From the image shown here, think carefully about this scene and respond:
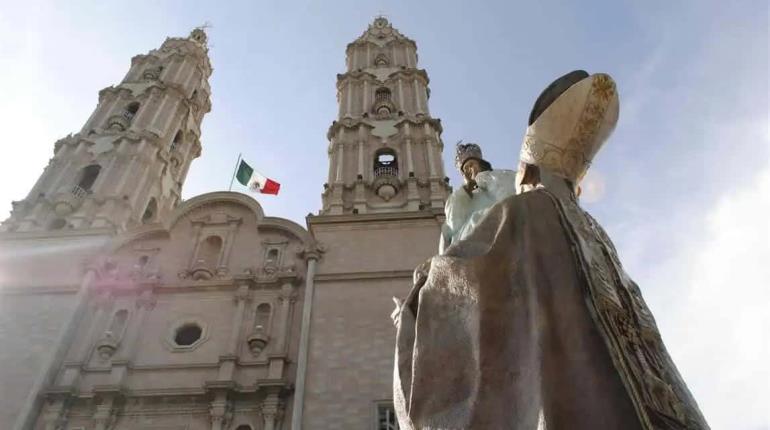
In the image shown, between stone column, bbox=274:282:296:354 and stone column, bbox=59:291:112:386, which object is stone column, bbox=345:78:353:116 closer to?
stone column, bbox=274:282:296:354

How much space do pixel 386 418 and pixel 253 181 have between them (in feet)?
40.0

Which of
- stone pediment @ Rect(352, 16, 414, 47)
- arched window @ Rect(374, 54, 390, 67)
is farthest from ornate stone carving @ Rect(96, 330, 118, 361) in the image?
stone pediment @ Rect(352, 16, 414, 47)

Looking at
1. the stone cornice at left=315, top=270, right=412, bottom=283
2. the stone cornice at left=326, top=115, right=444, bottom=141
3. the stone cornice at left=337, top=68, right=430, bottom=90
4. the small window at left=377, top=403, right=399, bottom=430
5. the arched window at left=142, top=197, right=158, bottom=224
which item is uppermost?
the stone cornice at left=337, top=68, right=430, bottom=90

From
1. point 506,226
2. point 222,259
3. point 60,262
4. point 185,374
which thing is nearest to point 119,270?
point 60,262

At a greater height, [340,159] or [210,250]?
[340,159]

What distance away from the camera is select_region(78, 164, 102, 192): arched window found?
20.5m

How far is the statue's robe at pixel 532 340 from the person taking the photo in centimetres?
270

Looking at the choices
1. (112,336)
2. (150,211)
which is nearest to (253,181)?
(150,211)

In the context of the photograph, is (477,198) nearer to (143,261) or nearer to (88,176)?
(143,261)

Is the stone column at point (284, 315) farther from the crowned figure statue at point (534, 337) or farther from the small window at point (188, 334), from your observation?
the crowned figure statue at point (534, 337)

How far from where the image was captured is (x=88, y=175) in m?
20.9

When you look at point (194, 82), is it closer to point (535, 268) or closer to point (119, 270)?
point (119, 270)

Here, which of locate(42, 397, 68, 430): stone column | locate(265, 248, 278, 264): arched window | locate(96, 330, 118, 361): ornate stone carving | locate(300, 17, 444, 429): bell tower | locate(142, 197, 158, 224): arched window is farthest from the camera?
locate(142, 197, 158, 224): arched window

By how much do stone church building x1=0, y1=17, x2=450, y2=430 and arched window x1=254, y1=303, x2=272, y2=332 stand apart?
0.15ft
